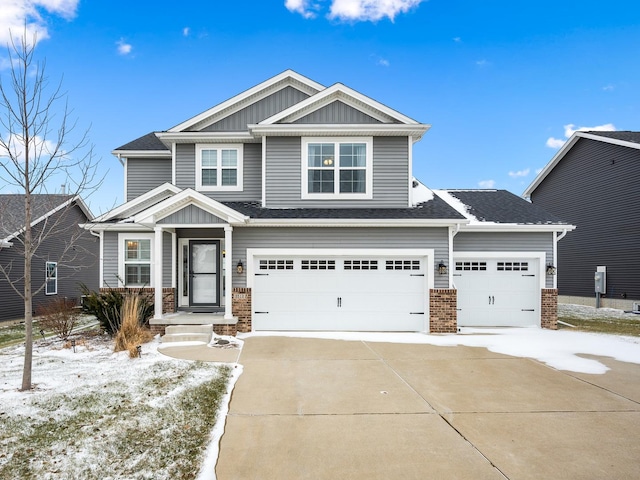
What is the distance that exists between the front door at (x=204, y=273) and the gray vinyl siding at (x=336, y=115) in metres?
4.66

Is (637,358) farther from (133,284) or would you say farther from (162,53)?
(162,53)

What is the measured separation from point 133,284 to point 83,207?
10.7 m

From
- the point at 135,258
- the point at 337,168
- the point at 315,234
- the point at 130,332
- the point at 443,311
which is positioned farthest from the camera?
the point at 135,258

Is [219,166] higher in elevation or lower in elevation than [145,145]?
lower

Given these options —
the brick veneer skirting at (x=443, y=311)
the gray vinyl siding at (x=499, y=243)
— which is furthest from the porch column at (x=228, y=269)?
the gray vinyl siding at (x=499, y=243)

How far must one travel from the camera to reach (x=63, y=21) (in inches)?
618

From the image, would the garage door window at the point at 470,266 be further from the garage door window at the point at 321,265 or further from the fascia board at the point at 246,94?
the fascia board at the point at 246,94

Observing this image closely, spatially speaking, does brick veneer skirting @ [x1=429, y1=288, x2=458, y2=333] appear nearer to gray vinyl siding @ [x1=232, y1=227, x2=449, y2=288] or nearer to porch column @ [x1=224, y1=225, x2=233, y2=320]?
gray vinyl siding @ [x1=232, y1=227, x2=449, y2=288]

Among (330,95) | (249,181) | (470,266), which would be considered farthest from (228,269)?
(470,266)

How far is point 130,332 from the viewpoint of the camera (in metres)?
8.42

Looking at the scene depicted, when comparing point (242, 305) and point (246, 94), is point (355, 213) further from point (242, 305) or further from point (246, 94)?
point (246, 94)

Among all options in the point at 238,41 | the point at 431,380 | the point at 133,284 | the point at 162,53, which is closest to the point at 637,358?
the point at 431,380

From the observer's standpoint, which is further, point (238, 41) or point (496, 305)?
point (238, 41)

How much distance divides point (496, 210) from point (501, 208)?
337 millimetres
